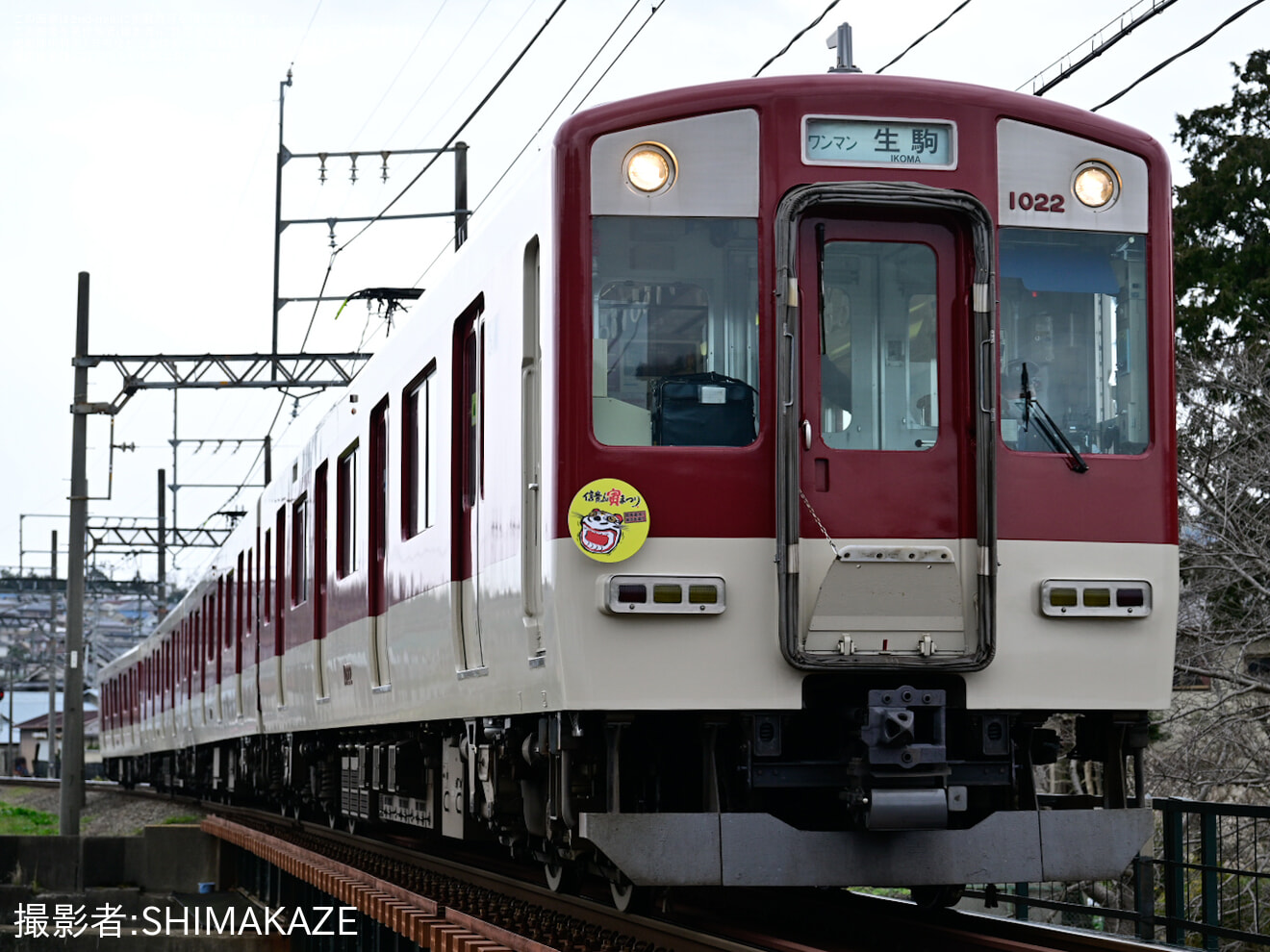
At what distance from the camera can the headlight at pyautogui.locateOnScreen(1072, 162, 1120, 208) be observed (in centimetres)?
720

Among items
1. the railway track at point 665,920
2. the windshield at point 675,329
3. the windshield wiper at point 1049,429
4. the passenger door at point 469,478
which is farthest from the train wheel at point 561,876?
the windshield wiper at point 1049,429

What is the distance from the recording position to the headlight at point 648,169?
6.97m

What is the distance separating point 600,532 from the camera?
21.9 ft

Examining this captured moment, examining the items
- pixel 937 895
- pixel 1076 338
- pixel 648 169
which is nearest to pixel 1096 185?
pixel 1076 338

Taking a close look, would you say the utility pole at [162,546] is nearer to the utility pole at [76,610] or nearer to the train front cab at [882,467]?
the utility pole at [76,610]

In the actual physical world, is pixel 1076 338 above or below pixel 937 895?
above

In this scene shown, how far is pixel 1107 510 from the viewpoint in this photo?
7.00m

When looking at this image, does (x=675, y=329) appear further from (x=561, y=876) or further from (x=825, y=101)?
(x=561, y=876)

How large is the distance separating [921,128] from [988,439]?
1261 millimetres

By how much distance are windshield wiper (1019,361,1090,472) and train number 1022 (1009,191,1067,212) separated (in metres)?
0.61

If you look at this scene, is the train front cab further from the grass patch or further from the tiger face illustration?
the grass patch

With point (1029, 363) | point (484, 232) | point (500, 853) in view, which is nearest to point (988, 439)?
point (1029, 363)

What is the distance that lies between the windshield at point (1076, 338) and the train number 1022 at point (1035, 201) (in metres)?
0.09

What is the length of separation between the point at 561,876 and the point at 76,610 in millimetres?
18918
